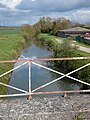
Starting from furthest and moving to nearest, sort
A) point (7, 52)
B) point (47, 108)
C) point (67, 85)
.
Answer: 1. point (7, 52)
2. point (67, 85)
3. point (47, 108)

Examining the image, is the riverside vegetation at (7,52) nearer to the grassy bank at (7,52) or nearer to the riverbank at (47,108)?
the grassy bank at (7,52)

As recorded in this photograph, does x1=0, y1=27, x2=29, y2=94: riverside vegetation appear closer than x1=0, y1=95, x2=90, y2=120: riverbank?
No

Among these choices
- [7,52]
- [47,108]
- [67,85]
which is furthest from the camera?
[7,52]

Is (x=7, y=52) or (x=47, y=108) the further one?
(x=7, y=52)

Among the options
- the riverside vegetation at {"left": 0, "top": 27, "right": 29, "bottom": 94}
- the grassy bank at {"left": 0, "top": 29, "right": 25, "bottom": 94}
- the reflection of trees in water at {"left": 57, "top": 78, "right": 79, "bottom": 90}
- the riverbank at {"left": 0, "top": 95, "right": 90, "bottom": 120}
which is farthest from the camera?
the grassy bank at {"left": 0, "top": 29, "right": 25, "bottom": 94}

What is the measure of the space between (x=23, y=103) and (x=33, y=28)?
128 meters

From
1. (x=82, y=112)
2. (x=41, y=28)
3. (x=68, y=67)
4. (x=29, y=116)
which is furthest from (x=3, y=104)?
(x=41, y=28)

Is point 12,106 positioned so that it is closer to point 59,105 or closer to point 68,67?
point 59,105

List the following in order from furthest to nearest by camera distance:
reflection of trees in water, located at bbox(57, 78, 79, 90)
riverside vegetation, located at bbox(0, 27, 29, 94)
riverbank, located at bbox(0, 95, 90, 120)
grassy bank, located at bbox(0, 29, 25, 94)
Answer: grassy bank, located at bbox(0, 29, 25, 94), riverside vegetation, located at bbox(0, 27, 29, 94), reflection of trees in water, located at bbox(57, 78, 79, 90), riverbank, located at bbox(0, 95, 90, 120)

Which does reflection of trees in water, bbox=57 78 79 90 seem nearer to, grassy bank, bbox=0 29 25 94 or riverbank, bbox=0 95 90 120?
grassy bank, bbox=0 29 25 94

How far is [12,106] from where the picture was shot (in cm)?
856

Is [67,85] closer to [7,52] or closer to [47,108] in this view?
[47,108]

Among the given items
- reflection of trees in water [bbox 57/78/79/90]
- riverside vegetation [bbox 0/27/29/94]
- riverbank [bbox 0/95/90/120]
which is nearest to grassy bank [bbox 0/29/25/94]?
riverside vegetation [bbox 0/27/29/94]

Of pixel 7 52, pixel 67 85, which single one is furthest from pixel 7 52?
pixel 67 85
